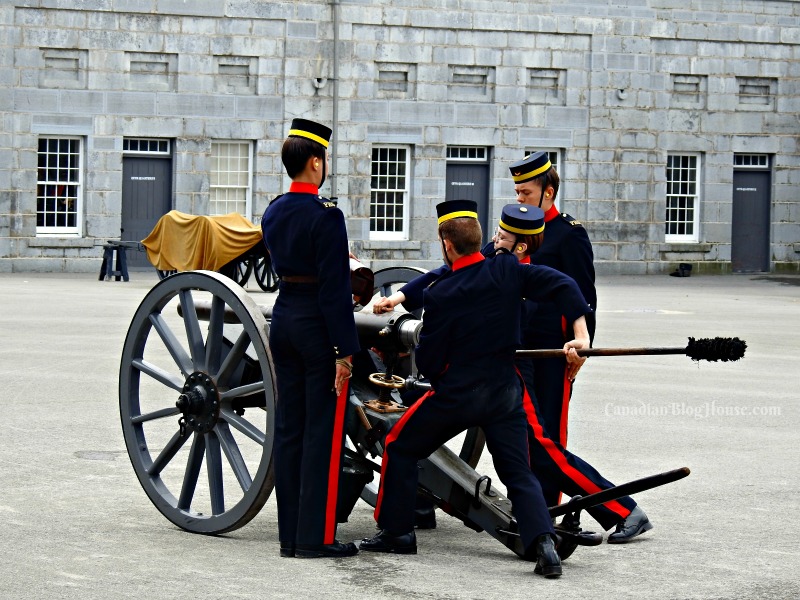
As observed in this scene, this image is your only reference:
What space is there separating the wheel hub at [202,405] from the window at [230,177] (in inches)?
1038

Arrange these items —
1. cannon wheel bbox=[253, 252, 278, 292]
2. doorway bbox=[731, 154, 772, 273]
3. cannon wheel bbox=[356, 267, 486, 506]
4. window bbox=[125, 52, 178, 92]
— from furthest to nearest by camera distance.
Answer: doorway bbox=[731, 154, 772, 273] → window bbox=[125, 52, 178, 92] → cannon wheel bbox=[253, 252, 278, 292] → cannon wheel bbox=[356, 267, 486, 506]

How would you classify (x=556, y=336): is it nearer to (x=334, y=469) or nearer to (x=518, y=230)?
(x=518, y=230)

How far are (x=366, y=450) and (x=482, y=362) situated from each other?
86cm

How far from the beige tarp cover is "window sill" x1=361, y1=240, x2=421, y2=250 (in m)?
7.71

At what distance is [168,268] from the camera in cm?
2605

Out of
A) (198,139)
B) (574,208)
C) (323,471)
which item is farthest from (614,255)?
(323,471)

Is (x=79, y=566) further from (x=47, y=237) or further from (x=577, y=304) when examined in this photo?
(x=47, y=237)

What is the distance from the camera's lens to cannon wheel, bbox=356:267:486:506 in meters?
7.20

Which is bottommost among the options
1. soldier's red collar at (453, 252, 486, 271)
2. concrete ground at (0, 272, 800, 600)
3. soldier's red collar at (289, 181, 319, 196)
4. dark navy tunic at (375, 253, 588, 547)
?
concrete ground at (0, 272, 800, 600)

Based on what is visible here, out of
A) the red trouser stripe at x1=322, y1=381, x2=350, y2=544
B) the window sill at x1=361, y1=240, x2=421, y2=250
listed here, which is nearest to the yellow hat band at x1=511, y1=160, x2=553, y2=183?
the red trouser stripe at x1=322, y1=381, x2=350, y2=544

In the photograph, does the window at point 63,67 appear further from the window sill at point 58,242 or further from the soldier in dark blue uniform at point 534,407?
the soldier in dark blue uniform at point 534,407

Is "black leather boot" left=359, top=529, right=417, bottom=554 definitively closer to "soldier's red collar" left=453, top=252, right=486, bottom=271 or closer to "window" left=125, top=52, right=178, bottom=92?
"soldier's red collar" left=453, top=252, right=486, bottom=271

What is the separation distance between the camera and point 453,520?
742 centimetres

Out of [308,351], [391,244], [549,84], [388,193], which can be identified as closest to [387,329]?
[308,351]
